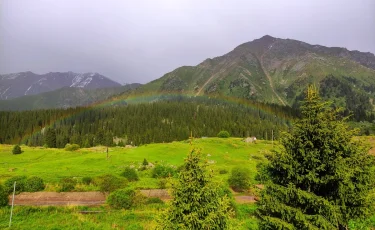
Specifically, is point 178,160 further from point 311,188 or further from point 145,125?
point 145,125

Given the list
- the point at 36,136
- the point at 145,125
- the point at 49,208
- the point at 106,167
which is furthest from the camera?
the point at 145,125

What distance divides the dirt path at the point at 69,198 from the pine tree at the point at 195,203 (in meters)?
27.5

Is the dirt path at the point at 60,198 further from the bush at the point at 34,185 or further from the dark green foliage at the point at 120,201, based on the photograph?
the dark green foliage at the point at 120,201

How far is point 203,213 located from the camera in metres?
13.0

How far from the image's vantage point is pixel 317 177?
1450cm

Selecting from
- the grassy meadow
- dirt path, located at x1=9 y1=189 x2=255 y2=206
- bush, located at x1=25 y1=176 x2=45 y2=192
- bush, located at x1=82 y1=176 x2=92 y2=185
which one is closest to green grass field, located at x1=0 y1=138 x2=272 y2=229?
the grassy meadow

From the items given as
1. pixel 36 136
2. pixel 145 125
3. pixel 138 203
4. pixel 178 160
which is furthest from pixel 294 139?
pixel 36 136

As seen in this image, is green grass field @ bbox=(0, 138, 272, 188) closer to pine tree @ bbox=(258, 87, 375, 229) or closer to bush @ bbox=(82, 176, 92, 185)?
bush @ bbox=(82, 176, 92, 185)

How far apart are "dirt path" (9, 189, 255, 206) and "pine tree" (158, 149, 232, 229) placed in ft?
90.2

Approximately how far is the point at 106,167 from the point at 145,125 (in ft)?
445

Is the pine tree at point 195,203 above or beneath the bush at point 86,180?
above

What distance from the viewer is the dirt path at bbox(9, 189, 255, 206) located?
38812 mm

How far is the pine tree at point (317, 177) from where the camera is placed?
14.0 metres

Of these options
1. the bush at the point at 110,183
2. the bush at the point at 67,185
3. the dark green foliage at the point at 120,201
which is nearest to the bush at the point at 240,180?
the bush at the point at 110,183
